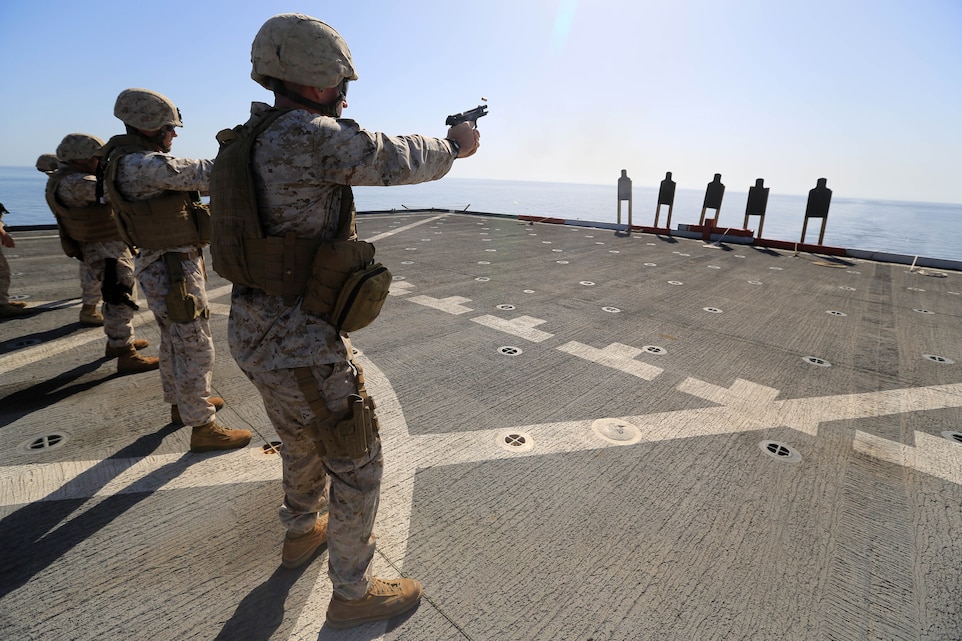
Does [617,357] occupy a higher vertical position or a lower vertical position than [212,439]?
higher

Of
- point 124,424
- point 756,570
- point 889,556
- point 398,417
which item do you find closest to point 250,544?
point 398,417

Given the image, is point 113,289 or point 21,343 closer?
point 113,289

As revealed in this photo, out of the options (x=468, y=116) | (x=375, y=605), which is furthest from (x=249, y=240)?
(x=375, y=605)

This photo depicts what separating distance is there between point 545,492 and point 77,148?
18.0 ft

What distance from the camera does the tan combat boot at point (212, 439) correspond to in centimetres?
298

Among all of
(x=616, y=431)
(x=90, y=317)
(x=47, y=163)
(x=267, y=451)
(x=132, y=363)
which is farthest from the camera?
(x=47, y=163)

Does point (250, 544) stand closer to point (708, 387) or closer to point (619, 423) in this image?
point (619, 423)

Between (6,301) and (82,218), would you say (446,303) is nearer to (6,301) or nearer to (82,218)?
(82,218)

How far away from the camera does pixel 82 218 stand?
4.39 m

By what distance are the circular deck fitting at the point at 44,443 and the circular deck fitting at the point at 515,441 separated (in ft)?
10.3

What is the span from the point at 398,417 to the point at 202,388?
4.62ft

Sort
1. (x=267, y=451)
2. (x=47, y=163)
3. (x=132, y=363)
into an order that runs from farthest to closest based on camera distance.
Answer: (x=47, y=163)
(x=132, y=363)
(x=267, y=451)

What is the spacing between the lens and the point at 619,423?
3.42 metres

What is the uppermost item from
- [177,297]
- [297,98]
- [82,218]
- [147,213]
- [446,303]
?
[297,98]
